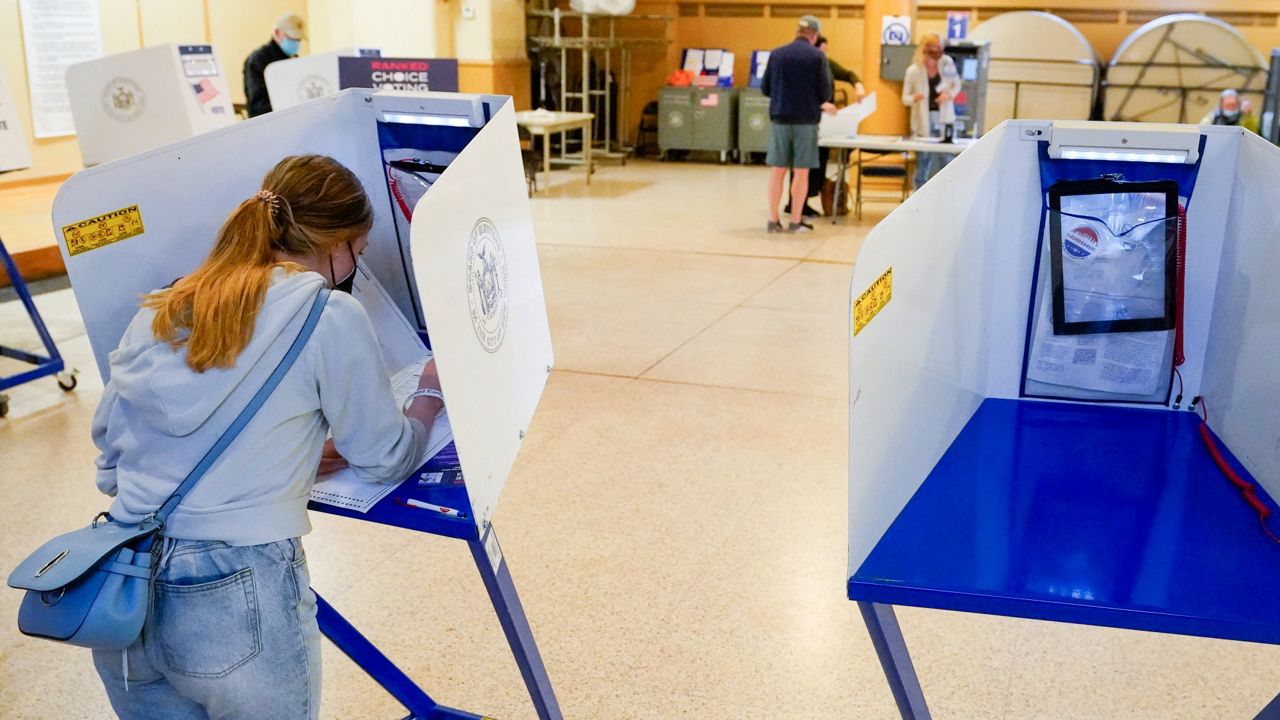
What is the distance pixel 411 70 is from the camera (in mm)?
5133

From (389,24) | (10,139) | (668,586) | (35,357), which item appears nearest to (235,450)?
(668,586)

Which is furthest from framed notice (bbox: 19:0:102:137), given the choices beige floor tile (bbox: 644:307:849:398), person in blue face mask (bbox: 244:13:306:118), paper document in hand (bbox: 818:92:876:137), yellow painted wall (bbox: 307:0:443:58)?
beige floor tile (bbox: 644:307:849:398)

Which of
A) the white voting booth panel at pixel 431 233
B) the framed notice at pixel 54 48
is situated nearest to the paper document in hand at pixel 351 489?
the white voting booth panel at pixel 431 233

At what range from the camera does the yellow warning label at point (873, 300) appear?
1.30m

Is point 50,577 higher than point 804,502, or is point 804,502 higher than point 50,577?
point 50,577

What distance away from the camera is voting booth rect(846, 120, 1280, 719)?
1.34m

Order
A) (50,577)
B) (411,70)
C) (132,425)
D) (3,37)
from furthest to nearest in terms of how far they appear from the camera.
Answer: (3,37)
(411,70)
(132,425)
(50,577)

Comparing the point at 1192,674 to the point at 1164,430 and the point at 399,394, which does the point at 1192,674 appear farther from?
the point at 399,394

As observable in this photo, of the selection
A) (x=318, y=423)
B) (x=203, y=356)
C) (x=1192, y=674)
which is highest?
(x=203, y=356)

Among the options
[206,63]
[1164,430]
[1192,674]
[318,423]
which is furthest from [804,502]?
[206,63]

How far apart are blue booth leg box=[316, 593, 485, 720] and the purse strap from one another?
0.41 m

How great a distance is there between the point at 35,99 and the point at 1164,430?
8.97m

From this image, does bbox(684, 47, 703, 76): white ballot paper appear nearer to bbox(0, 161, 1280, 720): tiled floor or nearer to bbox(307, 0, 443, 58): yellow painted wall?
bbox(307, 0, 443, 58): yellow painted wall

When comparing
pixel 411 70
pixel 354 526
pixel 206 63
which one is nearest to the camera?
pixel 354 526
